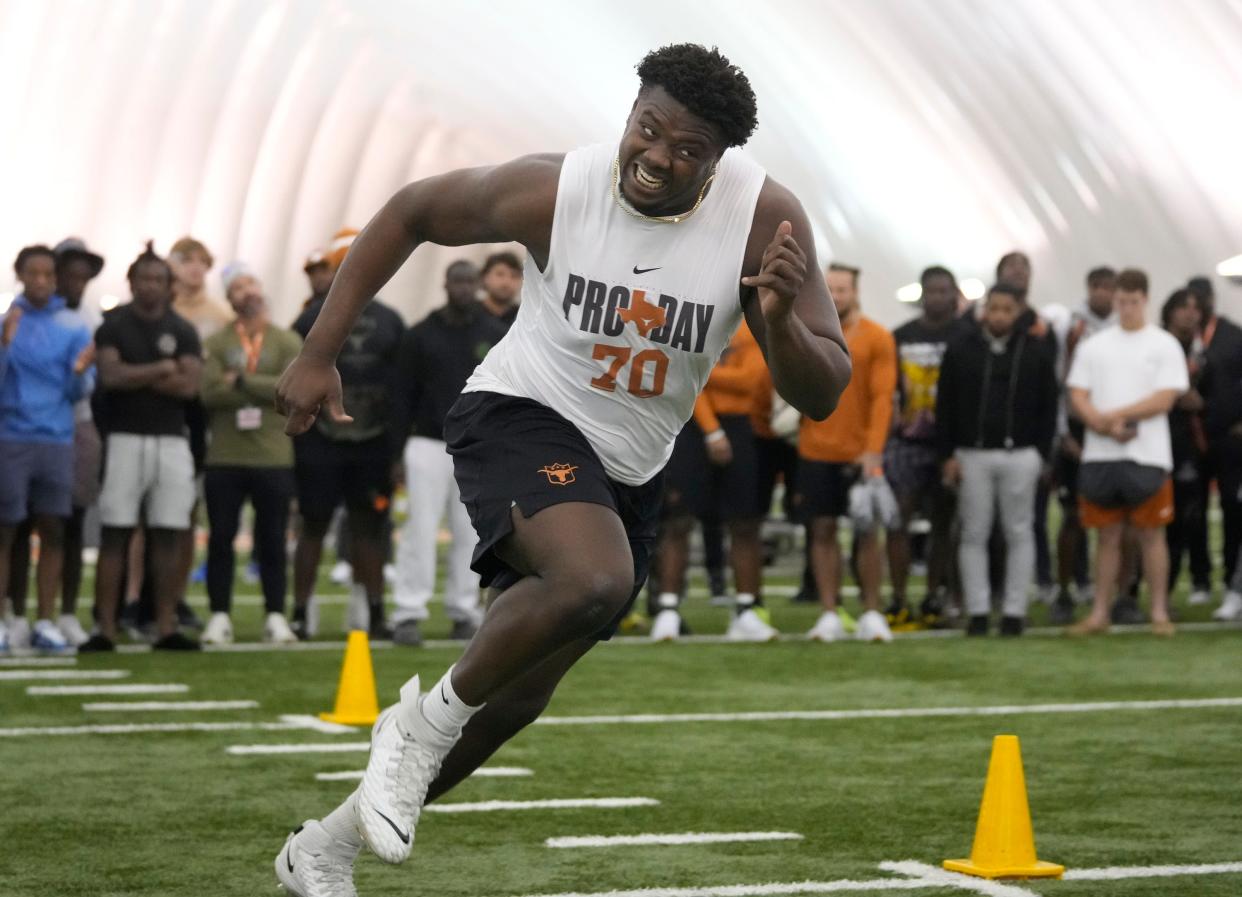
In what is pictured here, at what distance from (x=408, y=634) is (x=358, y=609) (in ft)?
2.21

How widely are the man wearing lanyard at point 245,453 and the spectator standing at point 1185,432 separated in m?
5.51

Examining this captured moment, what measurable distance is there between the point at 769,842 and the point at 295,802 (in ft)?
5.11

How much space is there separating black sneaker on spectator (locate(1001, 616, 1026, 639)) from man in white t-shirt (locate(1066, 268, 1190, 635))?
1.14ft

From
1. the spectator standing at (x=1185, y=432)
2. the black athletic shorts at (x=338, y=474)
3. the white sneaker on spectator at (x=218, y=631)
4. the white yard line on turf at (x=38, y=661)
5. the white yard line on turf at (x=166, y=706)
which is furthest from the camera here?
the spectator standing at (x=1185, y=432)

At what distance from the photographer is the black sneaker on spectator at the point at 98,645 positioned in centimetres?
1112

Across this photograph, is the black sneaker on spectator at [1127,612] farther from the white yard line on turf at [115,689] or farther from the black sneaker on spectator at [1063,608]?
the white yard line on turf at [115,689]

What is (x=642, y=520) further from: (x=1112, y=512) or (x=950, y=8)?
(x=950, y=8)

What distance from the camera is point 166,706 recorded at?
8.93m

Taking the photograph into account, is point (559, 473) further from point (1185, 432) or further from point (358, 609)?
point (1185, 432)

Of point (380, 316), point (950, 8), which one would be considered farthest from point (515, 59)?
point (380, 316)

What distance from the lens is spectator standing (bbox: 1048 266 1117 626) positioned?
13.5 metres

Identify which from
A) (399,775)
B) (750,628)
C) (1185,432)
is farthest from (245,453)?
(399,775)

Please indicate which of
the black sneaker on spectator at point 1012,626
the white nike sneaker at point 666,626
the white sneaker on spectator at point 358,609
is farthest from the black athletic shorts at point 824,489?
the white sneaker on spectator at point 358,609

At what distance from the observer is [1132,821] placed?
6.30 metres
